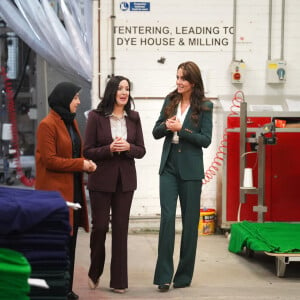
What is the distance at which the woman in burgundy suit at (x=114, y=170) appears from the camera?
19.1 feet

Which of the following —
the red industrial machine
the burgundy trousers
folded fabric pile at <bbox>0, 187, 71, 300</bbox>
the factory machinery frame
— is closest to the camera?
folded fabric pile at <bbox>0, 187, 71, 300</bbox>

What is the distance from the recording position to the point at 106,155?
19.0ft

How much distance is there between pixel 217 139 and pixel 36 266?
5627 mm

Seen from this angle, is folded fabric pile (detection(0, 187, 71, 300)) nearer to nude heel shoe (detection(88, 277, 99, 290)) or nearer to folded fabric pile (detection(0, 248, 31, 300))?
folded fabric pile (detection(0, 248, 31, 300))

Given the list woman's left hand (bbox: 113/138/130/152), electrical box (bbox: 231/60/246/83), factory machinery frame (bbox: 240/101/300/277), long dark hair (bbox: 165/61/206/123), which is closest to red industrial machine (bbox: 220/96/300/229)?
factory machinery frame (bbox: 240/101/300/277)

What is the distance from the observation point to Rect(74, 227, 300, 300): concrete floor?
19.5ft

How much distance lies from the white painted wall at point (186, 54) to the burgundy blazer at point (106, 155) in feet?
8.88

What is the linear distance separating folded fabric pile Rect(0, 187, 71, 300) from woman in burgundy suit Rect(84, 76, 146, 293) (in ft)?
7.99

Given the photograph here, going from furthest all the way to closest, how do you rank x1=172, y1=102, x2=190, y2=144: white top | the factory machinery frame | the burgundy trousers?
1. the factory machinery frame
2. x1=172, y1=102, x2=190, y2=144: white top
3. the burgundy trousers

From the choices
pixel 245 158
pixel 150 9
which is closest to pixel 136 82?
pixel 150 9

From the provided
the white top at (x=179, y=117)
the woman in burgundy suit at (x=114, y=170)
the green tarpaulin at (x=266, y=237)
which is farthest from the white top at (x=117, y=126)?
the green tarpaulin at (x=266, y=237)

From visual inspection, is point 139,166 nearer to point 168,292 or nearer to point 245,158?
point 245,158

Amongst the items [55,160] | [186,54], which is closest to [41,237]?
[55,160]

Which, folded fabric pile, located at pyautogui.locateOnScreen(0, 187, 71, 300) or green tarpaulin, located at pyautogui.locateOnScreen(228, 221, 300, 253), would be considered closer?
folded fabric pile, located at pyautogui.locateOnScreen(0, 187, 71, 300)
